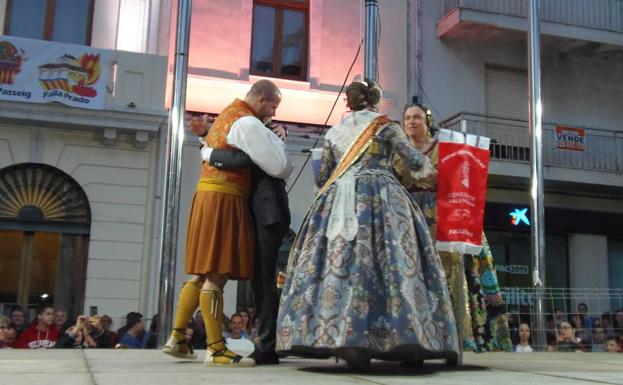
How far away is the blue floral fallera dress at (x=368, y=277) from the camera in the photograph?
321 cm

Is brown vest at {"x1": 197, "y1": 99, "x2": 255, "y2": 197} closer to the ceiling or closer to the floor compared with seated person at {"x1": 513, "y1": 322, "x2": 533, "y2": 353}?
closer to the ceiling

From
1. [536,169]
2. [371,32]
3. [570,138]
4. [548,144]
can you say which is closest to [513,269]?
[548,144]

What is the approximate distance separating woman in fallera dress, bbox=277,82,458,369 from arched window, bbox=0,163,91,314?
26.8 feet

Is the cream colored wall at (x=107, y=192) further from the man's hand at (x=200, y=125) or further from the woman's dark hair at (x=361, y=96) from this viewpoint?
the woman's dark hair at (x=361, y=96)

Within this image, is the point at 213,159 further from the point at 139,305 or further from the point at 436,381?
the point at 139,305

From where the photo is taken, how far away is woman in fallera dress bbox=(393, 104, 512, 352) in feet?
13.8

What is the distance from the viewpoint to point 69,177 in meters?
11.1

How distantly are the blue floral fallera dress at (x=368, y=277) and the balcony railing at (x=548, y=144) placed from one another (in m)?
9.49

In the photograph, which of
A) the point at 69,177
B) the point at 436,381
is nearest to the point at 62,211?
the point at 69,177

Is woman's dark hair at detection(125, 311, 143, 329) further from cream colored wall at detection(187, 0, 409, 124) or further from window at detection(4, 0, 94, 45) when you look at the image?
window at detection(4, 0, 94, 45)

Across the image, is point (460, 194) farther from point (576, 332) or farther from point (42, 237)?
point (42, 237)

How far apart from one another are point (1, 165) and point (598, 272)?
10781 mm

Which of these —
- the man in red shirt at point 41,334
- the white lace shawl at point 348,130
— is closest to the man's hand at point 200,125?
the white lace shawl at point 348,130

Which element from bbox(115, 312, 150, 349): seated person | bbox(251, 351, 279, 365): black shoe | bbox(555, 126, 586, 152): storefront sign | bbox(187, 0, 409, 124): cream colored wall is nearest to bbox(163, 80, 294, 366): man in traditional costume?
bbox(251, 351, 279, 365): black shoe
